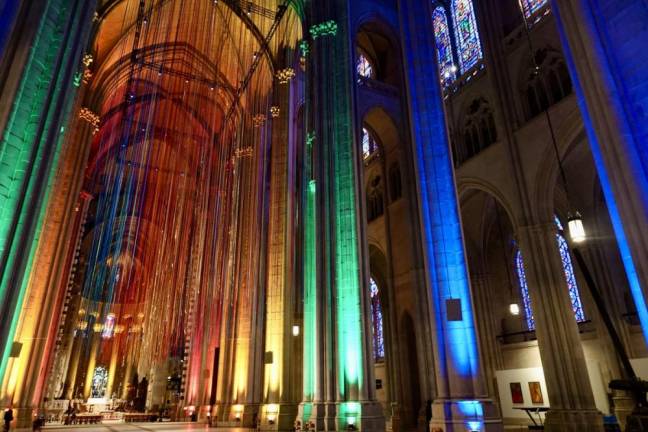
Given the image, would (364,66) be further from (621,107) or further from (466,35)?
(621,107)

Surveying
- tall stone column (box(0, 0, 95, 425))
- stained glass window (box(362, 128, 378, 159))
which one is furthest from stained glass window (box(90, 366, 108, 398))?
tall stone column (box(0, 0, 95, 425))

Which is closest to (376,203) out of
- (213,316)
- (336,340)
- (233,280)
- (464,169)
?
(464,169)

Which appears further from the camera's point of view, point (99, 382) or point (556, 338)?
point (99, 382)

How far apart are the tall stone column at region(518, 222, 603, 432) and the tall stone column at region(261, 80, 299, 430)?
25.1 ft

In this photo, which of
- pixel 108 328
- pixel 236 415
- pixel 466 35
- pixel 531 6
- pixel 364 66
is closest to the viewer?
pixel 531 6

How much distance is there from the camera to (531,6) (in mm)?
14516

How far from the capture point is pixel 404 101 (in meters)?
16.1

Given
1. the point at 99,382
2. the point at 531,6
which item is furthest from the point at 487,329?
the point at 99,382

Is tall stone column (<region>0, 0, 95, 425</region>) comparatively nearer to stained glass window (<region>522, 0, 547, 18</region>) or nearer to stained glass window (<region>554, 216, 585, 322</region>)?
stained glass window (<region>522, 0, 547, 18</region>)

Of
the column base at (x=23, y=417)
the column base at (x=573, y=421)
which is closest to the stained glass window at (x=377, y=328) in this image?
the column base at (x=573, y=421)

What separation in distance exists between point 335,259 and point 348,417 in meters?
3.60

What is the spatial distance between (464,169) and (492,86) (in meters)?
3.01

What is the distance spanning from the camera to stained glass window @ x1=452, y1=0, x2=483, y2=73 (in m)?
16.4

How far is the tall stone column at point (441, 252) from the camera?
7840 mm
